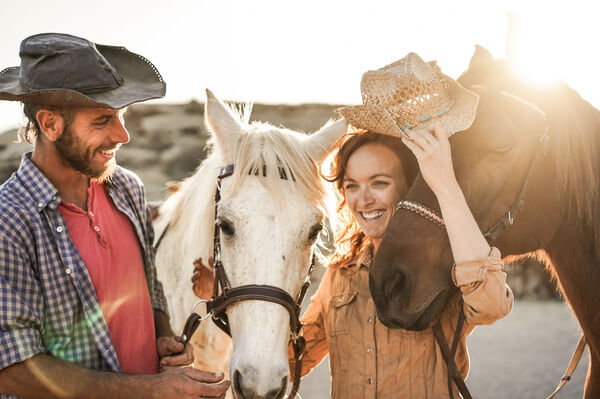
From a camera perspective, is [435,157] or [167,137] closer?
[435,157]

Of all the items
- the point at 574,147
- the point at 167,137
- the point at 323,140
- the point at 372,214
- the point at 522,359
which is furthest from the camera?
the point at 167,137

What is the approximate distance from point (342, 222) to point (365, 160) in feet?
1.82

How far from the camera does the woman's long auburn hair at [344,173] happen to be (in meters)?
2.49

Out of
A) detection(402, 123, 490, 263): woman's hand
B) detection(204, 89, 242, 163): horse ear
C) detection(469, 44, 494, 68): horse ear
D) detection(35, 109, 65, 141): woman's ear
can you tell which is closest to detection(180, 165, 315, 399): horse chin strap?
detection(204, 89, 242, 163): horse ear

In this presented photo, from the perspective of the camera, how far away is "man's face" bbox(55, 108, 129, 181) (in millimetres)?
2031

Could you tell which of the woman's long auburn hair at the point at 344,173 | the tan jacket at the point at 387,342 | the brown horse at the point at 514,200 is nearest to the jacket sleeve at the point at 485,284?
the tan jacket at the point at 387,342

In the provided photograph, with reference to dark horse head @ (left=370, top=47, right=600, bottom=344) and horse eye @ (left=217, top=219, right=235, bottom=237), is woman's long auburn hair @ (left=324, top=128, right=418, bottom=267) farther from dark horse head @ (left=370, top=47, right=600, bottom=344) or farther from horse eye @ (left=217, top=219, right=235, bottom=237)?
horse eye @ (left=217, top=219, right=235, bottom=237)

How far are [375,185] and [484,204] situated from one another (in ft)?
1.76

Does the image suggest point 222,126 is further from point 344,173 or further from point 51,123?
point 51,123

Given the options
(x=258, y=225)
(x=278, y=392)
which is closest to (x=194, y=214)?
(x=258, y=225)

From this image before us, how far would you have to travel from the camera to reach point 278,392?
6.57ft

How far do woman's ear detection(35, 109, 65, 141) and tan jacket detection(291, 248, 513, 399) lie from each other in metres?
1.49

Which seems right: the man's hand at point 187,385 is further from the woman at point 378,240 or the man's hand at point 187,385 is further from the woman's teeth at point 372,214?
the woman's teeth at point 372,214

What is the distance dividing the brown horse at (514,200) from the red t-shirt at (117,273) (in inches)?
41.1
